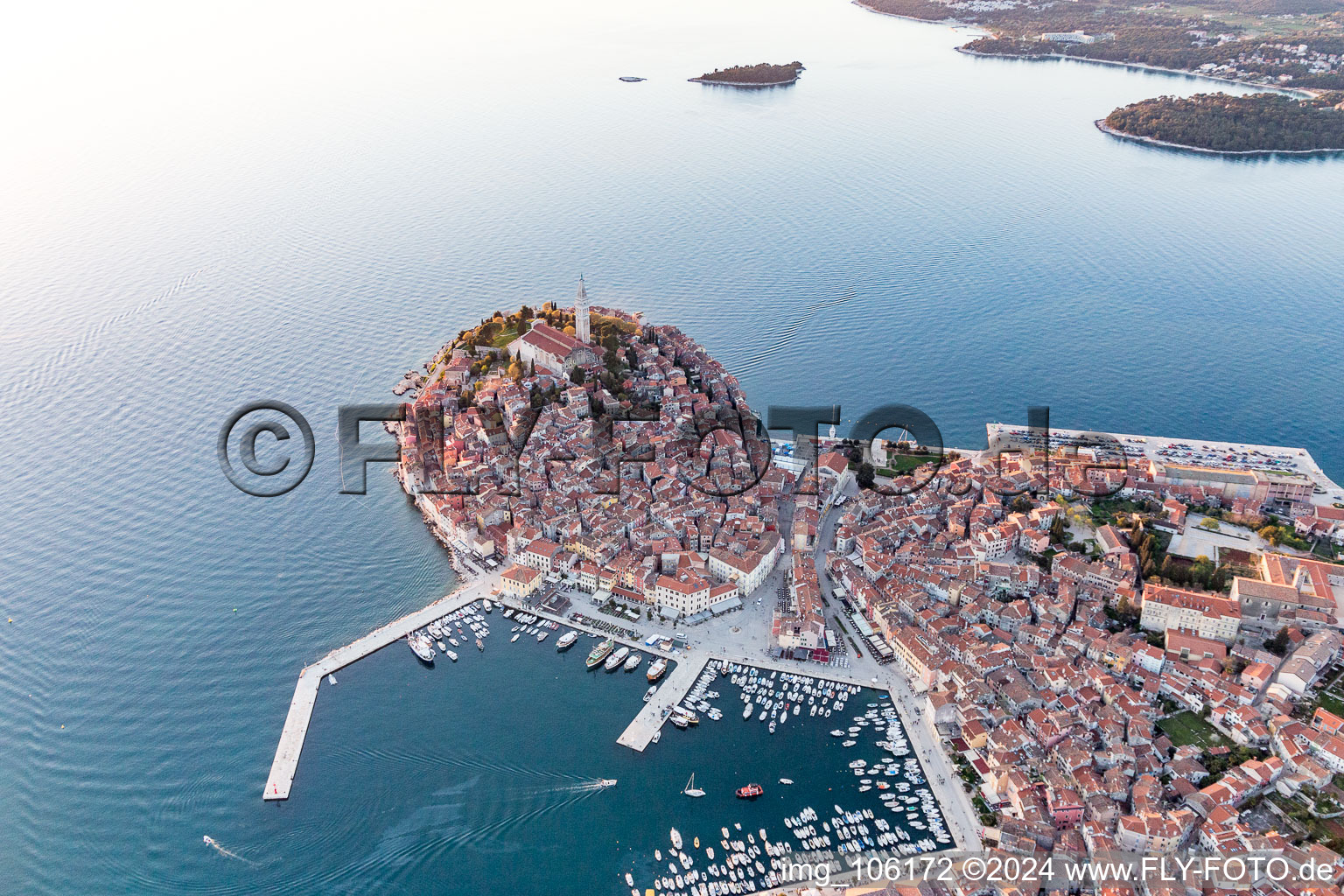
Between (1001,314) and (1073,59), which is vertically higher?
(1073,59)

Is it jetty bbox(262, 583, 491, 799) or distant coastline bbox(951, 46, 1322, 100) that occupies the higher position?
distant coastline bbox(951, 46, 1322, 100)

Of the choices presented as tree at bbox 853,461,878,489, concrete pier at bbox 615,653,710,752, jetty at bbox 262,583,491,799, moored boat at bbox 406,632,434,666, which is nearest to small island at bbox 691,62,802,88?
tree at bbox 853,461,878,489

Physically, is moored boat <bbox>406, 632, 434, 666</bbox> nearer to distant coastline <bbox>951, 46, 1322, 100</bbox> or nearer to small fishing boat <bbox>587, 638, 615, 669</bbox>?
small fishing boat <bbox>587, 638, 615, 669</bbox>

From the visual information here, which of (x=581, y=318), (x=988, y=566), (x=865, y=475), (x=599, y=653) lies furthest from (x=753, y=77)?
(x=599, y=653)

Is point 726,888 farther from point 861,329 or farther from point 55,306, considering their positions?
point 55,306

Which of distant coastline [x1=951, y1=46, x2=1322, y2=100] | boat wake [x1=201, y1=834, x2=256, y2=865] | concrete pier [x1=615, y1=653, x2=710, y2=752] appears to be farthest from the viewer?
distant coastline [x1=951, y1=46, x2=1322, y2=100]

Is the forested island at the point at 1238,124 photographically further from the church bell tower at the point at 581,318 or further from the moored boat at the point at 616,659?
the moored boat at the point at 616,659

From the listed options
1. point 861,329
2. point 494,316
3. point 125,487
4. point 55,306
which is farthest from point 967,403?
point 55,306
